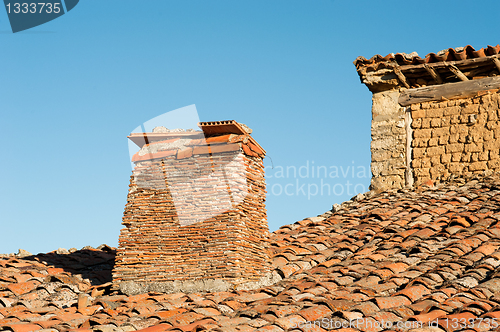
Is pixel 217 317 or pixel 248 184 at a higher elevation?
pixel 248 184

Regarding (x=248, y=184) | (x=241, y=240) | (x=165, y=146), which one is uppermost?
(x=165, y=146)

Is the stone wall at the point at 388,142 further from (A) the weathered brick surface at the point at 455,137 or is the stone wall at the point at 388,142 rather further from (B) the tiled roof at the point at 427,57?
(B) the tiled roof at the point at 427,57

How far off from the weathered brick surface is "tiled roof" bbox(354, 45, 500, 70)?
73 centimetres

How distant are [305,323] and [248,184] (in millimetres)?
2247

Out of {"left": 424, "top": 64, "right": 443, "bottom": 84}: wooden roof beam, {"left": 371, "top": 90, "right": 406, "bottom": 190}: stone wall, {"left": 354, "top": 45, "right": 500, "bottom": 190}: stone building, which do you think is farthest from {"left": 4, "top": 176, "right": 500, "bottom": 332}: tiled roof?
{"left": 424, "top": 64, "right": 443, "bottom": 84}: wooden roof beam

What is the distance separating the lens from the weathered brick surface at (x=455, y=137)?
8.43 meters

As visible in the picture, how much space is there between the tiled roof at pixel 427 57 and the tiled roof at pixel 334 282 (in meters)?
2.27

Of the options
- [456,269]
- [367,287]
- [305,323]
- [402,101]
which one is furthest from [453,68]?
[305,323]

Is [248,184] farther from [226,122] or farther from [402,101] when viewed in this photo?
[402,101]

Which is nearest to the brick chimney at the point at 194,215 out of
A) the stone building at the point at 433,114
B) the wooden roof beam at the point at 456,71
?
the stone building at the point at 433,114

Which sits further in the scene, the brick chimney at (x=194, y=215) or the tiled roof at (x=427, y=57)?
the tiled roof at (x=427, y=57)

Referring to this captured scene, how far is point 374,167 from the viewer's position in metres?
9.16

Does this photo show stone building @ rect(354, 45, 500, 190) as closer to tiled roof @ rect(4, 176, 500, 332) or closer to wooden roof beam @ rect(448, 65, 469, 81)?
wooden roof beam @ rect(448, 65, 469, 81)

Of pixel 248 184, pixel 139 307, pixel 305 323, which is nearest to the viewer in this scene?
pixel 305 323
